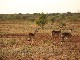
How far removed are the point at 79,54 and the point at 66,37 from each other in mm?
8862

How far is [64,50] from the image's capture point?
67.1 feet

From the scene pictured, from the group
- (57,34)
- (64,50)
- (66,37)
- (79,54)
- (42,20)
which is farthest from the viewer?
(42,20)

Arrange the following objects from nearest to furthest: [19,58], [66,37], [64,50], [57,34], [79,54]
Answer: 1. [19,58]
2. [79,54]
3. [64,50]
4. [66,37]
5. [57,34]

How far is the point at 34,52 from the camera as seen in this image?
1947 cm

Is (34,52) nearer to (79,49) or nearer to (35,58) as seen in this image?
(35,58)

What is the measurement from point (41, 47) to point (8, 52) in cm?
353

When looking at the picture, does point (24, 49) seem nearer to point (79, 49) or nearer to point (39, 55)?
point (39, 55)

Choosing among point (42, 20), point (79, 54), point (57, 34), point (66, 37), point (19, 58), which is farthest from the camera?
point (42, 20)

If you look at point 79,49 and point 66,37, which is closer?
point 79,49

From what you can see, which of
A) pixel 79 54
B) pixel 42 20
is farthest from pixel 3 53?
pixel 42 20

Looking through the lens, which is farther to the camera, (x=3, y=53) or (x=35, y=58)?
(x=3, y=53)

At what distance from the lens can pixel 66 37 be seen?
27453 millimetres

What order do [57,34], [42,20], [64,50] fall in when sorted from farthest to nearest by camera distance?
[42,20]
[57,34]
[64,50]

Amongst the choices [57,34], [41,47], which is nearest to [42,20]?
[57,34]
